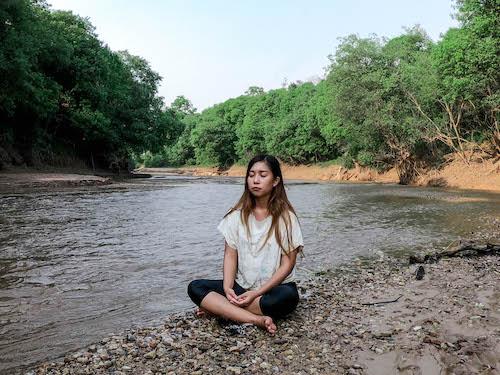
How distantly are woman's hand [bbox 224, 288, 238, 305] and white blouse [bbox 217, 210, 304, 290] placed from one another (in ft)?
0.93

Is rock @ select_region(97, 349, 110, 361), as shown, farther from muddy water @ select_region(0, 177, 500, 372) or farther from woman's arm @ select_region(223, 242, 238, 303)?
woman's arm @ select_region(223, 242, 238, 303)

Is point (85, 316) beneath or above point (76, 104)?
beneath

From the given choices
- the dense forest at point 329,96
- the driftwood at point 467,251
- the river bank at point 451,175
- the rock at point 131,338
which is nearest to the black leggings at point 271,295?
the rock at point 131,338

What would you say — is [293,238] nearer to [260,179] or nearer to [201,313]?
[260,179]

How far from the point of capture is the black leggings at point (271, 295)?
14.5ft

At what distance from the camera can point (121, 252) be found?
8.49m

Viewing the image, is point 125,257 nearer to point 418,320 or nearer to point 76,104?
point 418,320

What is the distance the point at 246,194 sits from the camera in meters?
4.73

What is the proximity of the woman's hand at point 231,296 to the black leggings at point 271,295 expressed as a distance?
165 millimetres

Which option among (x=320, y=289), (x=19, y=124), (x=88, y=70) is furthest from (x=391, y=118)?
(x=320, y=289)

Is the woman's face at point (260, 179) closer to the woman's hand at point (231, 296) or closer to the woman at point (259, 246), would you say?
the woman at point (259, 246)

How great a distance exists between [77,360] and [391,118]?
35.4 meters

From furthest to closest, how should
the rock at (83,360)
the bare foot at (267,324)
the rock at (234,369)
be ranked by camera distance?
1. the bare foot at (267,324)
2. the rock at (83,360)
3. the rock at (234,369)

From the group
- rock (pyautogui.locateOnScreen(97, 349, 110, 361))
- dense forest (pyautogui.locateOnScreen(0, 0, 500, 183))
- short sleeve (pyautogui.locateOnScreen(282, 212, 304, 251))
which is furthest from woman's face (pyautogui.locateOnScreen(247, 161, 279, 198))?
dense forest (pyautogui.locateOnScreen(0, 0, 500, 183))
